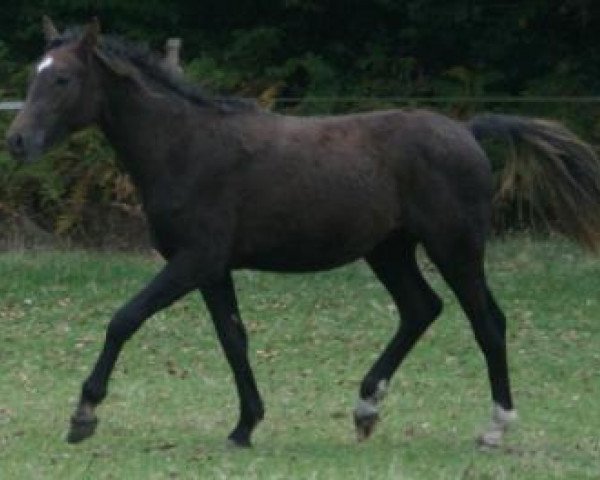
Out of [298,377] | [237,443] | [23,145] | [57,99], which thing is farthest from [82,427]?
[298,377]

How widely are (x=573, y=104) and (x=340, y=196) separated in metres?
10.1

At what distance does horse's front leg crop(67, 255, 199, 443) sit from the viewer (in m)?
9.08

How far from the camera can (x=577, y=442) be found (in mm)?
9797

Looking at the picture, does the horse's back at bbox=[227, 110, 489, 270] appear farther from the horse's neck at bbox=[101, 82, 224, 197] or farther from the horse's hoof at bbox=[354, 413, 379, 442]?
the horse's hoof at bbox=[354, 413, 379, 442]

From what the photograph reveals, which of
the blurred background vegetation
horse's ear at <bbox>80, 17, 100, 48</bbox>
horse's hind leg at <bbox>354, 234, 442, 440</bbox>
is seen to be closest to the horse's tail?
horse's hind leg at <bbox>354, 234, 442, 440</bbox>

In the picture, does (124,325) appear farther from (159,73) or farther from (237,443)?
(159,73)

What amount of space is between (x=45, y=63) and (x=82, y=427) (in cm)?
185

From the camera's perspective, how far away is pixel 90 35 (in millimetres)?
9305

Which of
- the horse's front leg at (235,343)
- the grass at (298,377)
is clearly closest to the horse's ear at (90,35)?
the horse's front leg at (235,343)

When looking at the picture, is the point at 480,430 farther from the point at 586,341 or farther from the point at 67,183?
the point at 67,183

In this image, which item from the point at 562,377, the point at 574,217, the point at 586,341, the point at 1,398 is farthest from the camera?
the point at 586,341

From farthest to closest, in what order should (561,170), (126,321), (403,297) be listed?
(561,170) → (403,297) → (126,321)

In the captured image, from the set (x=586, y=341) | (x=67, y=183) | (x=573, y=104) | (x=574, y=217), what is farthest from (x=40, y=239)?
(x=574, y=217)

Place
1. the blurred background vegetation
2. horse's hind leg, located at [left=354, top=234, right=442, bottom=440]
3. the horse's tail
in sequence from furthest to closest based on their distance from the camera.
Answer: the blurred background vegetation < the horse's tail < horse's hind leg, located at [left=354, top=234, right=442, bottom=440]
